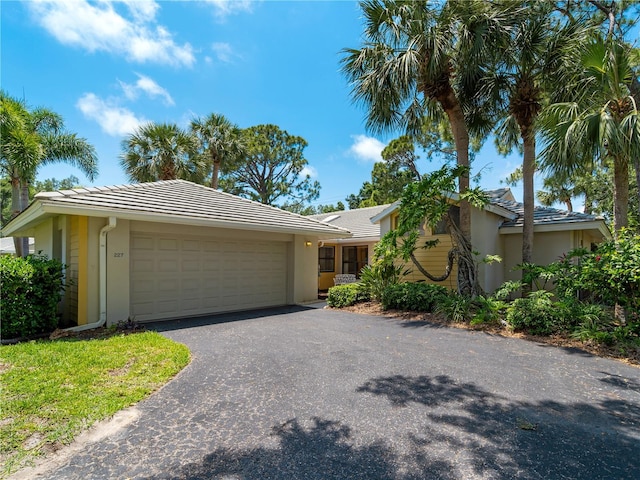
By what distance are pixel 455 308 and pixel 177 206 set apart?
7734mm

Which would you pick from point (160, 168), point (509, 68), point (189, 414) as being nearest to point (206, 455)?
point (189, 414)

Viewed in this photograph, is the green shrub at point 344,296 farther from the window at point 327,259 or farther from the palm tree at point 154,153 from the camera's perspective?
the palm tree at point 154,153

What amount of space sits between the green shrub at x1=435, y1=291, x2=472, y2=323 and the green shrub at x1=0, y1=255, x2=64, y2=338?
9012 mm

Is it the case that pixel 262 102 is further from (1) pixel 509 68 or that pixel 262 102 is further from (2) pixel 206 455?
(2) pixel 206 455

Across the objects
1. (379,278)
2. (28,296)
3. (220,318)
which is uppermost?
(28,296)

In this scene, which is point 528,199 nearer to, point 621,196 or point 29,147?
point 621,196

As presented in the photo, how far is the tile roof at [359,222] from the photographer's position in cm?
1605

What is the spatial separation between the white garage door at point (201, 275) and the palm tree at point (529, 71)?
8.07m

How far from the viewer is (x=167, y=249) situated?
873 centimetres

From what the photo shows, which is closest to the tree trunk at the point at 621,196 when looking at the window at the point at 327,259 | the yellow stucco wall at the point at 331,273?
the yellow stucco wall at the point at 331,273

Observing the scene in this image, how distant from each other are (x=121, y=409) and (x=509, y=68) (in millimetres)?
12375

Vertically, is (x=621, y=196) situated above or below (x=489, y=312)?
above

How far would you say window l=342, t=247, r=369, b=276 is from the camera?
17.0 meters

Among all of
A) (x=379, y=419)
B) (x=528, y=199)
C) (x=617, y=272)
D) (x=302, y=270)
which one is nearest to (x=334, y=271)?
(x=302, y=270)
